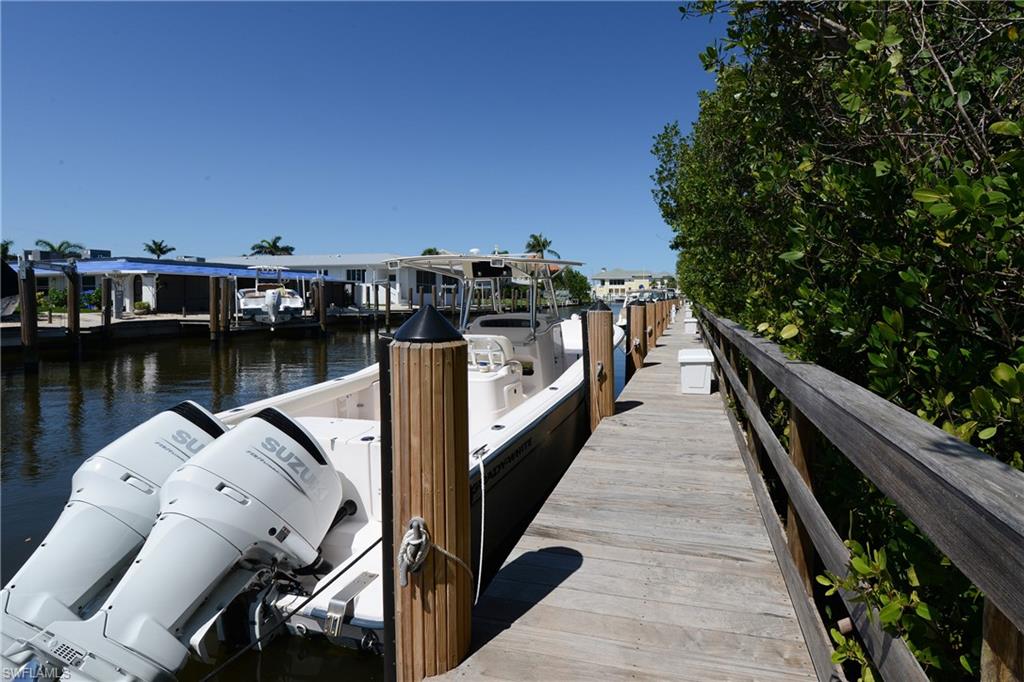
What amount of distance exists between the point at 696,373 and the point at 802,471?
5466 mm

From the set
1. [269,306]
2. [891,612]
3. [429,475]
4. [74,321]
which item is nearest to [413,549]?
[429,475]

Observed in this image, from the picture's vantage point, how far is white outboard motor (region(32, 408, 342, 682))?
249 centimetres

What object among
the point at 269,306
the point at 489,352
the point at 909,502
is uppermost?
the point at 269,306

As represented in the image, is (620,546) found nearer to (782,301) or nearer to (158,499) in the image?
(782,301)

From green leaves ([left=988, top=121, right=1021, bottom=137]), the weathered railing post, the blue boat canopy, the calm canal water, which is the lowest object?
the calm canal water

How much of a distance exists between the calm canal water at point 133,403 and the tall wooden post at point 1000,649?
3495 mm

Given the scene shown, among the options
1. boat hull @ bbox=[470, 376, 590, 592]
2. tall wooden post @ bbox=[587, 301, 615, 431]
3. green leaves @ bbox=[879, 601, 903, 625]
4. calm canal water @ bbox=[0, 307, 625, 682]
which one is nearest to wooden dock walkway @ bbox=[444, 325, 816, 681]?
boat hull @ bbox=[470, 376, 590, 592]

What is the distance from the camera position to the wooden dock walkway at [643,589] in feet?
7.53

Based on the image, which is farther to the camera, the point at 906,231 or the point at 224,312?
the point at 224,312

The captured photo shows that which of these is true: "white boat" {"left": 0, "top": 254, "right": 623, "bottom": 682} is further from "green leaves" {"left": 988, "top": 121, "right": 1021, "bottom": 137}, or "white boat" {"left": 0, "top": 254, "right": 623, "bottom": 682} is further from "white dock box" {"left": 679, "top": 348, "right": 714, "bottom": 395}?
"white dock box" {"left": 679, "top": 348, "right": 714, "bottom": 395}

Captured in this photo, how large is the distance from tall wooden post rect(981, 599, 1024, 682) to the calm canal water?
3.49 m

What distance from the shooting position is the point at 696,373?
25.5 feet

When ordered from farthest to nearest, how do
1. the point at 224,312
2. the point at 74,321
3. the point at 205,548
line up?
the point at 224,312 < the point at 74,321 < the point at 205,548

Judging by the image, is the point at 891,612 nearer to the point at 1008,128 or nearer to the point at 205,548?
the point at 1008,128
